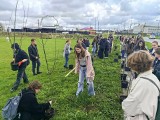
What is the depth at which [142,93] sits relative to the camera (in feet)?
11.6

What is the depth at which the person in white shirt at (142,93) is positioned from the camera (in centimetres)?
353

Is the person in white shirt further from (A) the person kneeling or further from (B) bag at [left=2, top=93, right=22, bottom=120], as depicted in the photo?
(B) bag at [left=2, top=93, right=22, bottom=120]

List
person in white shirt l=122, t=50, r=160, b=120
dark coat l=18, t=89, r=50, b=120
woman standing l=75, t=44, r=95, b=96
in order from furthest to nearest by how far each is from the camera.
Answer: woman standing l=75, t=44, r=95, b=96, dark coat l=18, t=89, r=50, b=120, person in white shirt l=122, t=50, r=160, b=120

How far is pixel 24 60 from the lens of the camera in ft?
36.9

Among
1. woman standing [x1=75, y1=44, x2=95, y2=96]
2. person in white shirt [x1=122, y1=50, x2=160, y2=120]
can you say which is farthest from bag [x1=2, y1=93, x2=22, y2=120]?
woman standing [x1=75, y1=44, x2=95, y2=96]

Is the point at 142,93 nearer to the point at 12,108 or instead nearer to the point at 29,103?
the point at 29,103

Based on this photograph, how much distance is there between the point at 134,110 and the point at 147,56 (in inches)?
30.1

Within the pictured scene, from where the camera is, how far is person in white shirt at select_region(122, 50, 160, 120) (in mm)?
3531

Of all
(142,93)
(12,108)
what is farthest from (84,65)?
(142,93)

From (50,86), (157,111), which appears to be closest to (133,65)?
(157,111)

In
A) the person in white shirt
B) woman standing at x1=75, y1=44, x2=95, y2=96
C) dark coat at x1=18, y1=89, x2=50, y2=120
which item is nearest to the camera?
the person in white shirt

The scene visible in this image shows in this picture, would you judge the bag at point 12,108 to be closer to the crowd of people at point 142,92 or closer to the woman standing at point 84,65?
the crowd of people at point 142,92

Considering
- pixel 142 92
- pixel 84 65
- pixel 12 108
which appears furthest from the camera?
pixel 84 65

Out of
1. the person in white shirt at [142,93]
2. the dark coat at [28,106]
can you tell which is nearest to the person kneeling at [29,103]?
the dark coat at [28,106]
